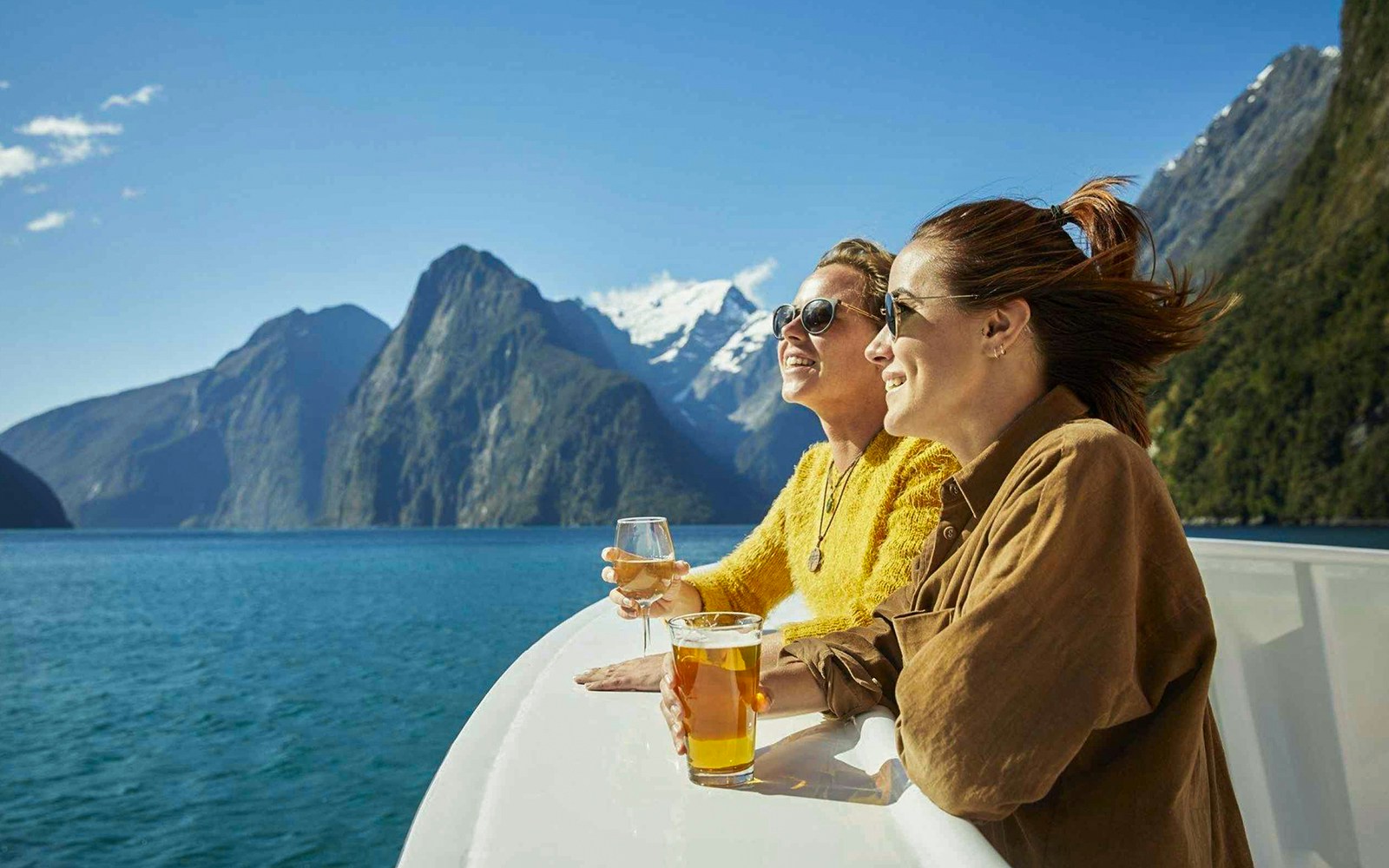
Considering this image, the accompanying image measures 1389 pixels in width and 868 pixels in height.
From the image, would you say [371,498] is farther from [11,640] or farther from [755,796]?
[755,796]

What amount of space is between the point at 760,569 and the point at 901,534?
90 centimetres

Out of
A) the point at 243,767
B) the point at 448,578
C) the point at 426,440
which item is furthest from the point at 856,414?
the point at 426,440

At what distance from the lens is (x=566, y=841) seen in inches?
45.6

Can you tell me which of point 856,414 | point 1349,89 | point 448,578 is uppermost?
point 1349,89

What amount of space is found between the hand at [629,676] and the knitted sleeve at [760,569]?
0.83m

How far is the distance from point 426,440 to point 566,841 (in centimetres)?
17409

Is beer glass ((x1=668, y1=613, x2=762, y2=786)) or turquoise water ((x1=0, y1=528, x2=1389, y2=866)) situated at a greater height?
beer glass ((x1=668, y1=613, x2=762, y2=786))

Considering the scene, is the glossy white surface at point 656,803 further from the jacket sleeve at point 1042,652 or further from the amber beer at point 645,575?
the amber beer at point 645,575

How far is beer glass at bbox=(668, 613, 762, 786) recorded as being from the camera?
4.48ft

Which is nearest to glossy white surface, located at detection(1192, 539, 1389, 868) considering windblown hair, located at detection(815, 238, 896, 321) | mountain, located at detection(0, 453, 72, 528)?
windblown hair, located at detection(815, 238, 896, 321)

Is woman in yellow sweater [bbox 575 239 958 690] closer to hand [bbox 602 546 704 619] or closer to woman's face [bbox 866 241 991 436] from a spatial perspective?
hand [bbox 602 546 704 619]

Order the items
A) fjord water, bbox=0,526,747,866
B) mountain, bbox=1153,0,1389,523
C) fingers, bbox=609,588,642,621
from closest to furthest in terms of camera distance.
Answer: fingers, bbox=609,588,642,621
fjord water, bbox=0,526,747,866
mountain, bbox=1153,0,1389,523

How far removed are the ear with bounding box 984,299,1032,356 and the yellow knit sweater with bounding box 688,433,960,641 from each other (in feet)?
2.34

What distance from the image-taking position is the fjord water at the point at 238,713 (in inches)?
345
